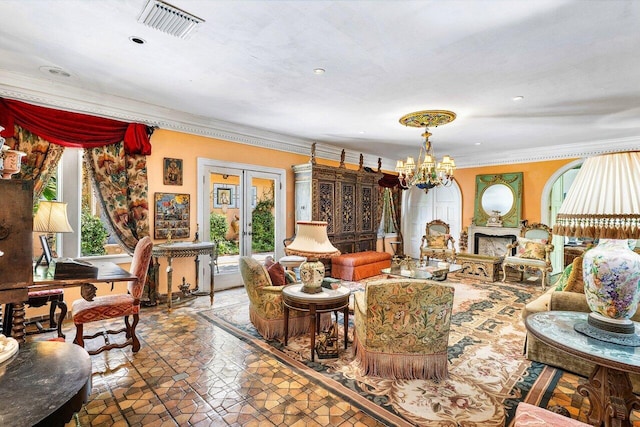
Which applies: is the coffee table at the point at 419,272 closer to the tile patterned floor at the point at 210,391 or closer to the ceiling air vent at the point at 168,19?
the tile patterned floor at the point at 210,391

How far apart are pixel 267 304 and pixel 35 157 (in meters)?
3.05

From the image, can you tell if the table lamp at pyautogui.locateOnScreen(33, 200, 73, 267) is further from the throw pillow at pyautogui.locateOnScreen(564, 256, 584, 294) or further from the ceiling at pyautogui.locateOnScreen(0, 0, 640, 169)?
the throw pillow at pyautogui.locateOnScreen(564, 256, 584, 294)

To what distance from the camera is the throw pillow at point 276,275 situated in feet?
11.6

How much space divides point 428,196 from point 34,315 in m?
8.47

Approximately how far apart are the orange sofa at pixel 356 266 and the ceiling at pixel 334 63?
2.54 metres

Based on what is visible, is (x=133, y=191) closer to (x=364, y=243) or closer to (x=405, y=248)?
(x=364, y=243)

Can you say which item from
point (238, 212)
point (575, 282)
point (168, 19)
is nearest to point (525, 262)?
point (575, 282)

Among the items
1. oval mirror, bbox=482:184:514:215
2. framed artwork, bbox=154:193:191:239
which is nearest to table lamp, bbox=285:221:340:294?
framed artwork, bbox=154:193:191:239

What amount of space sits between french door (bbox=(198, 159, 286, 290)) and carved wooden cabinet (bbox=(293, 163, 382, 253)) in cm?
44

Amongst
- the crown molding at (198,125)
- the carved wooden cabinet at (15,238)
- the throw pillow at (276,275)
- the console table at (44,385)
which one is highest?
the crown molding at (198,125)

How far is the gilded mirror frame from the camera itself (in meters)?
7.11

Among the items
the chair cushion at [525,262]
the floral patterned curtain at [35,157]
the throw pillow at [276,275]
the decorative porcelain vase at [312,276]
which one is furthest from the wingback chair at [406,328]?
the chair cushion at [525,262]

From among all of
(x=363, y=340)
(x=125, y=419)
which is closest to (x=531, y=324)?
(x=363, y=340)

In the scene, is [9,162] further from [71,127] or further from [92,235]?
[92,235]
